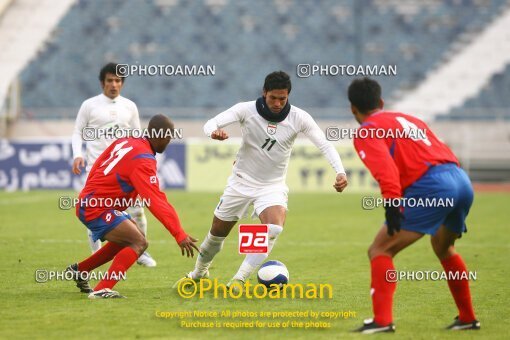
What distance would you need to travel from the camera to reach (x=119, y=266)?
26.2ft

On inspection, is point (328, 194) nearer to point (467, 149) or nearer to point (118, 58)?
point (467, 149)

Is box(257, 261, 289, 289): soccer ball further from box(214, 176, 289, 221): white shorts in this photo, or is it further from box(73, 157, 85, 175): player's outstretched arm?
box(73, 157, 85, 175): player's outstretched arm

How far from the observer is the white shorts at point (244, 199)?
8.84 metres

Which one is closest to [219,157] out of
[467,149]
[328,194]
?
[328,194]

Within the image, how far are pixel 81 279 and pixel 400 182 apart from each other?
10.2 feet

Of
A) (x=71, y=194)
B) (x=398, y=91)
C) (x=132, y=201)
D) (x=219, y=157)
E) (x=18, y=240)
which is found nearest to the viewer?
(x=132, y=201)

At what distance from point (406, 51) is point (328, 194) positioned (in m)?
10.4

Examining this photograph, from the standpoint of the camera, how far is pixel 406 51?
32156 mm

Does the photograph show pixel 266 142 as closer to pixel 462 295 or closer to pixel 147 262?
pixel 147 262

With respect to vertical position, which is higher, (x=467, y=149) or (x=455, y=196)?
(x=467, y=149)

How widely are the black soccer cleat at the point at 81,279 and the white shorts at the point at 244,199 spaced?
136cm

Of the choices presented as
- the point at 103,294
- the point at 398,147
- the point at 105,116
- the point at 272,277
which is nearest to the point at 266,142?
the point at 272,277

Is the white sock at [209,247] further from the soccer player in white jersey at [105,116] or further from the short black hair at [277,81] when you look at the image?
the soccer player in white jersey at [105,116]

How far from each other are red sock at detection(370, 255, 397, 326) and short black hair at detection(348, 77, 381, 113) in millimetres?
1062
